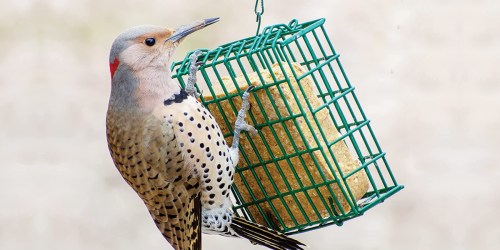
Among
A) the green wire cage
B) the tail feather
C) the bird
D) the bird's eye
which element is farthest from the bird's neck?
the tail feather

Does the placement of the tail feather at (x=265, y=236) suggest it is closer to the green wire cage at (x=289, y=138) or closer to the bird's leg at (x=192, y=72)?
the green wire cage at (x=289, y=138)

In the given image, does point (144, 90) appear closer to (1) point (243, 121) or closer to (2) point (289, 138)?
(1) point (243, 121)

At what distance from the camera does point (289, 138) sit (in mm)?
6039

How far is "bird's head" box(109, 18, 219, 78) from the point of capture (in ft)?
19.4

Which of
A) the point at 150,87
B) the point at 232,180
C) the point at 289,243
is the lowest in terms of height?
the point at 289,243

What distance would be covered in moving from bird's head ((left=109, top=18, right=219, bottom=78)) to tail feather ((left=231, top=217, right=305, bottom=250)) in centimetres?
97

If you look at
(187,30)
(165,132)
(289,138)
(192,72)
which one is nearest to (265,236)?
(289,138)

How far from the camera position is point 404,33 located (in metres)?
11.6

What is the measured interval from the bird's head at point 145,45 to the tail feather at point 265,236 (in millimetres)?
968

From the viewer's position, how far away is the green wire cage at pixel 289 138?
599 centimetres

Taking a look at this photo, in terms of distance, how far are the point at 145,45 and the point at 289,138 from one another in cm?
86

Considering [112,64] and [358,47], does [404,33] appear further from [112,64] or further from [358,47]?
[112,64]

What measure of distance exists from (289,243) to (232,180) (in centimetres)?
44

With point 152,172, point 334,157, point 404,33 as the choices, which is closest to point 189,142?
point 152,172
